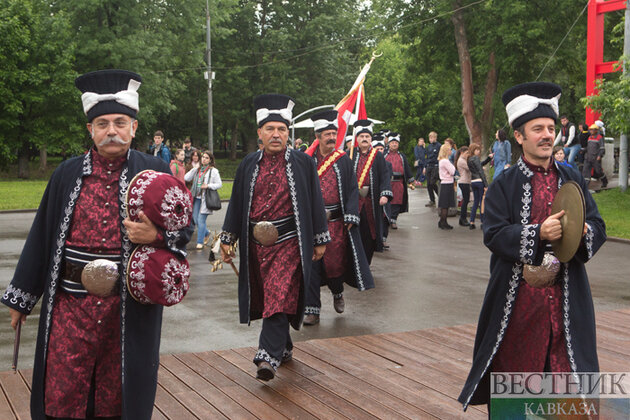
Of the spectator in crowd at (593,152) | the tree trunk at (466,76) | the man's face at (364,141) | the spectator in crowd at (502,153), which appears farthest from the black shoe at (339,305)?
the tree trunk at (466,76)

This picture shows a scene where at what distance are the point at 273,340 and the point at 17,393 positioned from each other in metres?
1.74

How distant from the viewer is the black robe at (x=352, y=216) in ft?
25.6

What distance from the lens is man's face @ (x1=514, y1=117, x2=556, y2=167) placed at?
4062 millimetres

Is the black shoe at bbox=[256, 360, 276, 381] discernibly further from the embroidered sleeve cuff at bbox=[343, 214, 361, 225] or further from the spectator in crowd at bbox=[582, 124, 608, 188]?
the spectator in crowd at bbox=[582, 124, 608, 188]

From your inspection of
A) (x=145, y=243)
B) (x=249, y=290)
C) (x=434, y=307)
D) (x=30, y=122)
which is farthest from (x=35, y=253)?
(x=30, y=122)

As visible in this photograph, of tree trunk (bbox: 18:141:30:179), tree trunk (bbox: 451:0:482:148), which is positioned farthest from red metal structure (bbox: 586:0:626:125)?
tree trunk (bbox: 18:141:30:179)

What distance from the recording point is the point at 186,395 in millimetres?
5199

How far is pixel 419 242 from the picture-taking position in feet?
46.2

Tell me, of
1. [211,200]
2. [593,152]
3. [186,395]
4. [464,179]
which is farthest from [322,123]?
[593,152]

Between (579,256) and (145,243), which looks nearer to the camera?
(145,243)

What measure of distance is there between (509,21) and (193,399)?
25537mm

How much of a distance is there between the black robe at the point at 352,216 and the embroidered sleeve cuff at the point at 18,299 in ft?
13.7

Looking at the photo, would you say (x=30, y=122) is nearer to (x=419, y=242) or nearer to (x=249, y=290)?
(x=419, y=242)

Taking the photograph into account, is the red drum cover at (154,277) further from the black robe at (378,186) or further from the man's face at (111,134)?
the black robe at (378,186)
